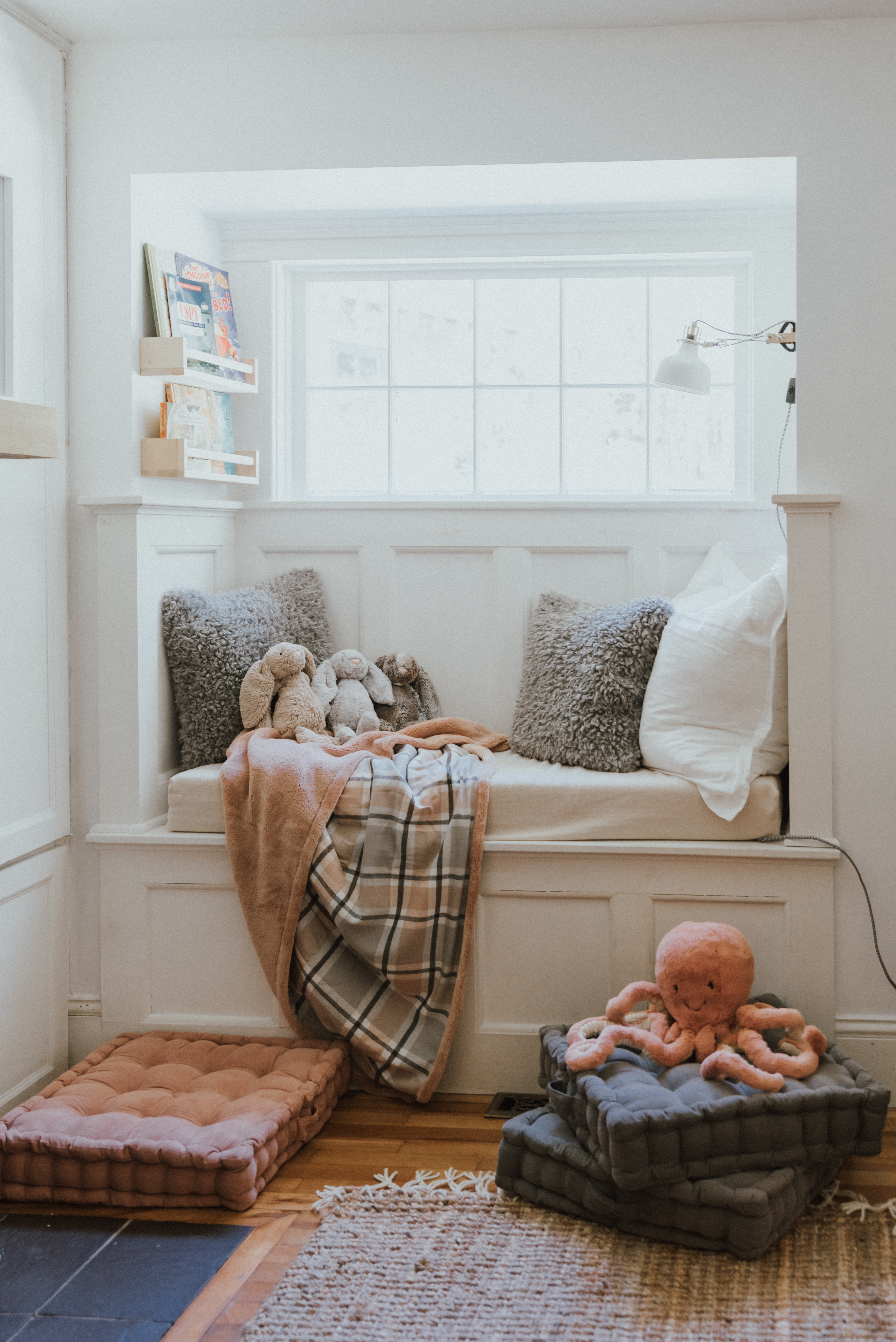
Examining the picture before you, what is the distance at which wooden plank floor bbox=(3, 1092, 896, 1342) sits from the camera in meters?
1.76

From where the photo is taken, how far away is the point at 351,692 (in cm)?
280

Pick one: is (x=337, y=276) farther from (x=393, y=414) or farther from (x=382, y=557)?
(x=382, y=557)

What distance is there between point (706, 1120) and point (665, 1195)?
0.45ft

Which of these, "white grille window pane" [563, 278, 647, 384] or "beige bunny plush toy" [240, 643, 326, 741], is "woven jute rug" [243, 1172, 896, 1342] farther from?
"white grille window pane" [563, 278, 647, 384]

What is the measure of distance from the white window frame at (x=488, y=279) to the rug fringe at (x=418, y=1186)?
1.63 metres

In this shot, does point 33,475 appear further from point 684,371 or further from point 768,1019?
point 768,1019

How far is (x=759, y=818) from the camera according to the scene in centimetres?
243

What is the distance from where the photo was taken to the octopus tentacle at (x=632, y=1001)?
220 cm

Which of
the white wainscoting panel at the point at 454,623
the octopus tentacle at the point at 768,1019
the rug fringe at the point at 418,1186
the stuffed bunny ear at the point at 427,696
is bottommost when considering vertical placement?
the rug fringe at the point at 418,1186

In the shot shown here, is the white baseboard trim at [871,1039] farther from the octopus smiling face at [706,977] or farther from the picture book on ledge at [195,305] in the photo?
the picture book on ledge at [195,305]

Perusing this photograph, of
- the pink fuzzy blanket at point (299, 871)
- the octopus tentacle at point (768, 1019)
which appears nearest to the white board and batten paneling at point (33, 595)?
the pink fuzzy blanket at point (299, 871)

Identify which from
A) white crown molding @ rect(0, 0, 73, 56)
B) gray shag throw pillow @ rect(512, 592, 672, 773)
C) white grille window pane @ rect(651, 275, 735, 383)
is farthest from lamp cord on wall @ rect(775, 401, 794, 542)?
white crown molding @ rect(0, 0, 73, 56)

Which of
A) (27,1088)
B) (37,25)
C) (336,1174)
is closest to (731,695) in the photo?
(336,1174)

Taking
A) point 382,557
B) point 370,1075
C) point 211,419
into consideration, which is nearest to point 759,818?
point 370,1075
